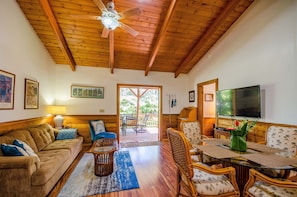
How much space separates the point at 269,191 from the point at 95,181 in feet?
8.07

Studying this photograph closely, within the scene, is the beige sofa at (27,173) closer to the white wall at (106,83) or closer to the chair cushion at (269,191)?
the white wall at (106,83)

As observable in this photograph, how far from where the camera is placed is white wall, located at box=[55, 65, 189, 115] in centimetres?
495

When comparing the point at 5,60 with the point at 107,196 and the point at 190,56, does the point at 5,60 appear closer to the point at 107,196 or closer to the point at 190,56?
the point at 107,196

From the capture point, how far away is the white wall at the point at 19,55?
2670mm

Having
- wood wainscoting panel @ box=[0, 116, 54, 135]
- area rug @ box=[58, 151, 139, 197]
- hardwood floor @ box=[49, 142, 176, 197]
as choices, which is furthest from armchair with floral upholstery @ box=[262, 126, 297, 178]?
wood wainscoting panel @ box=[0, 116, 54, 135]

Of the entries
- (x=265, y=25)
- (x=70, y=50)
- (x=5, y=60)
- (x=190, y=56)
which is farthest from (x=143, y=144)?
(x=265, y=25)

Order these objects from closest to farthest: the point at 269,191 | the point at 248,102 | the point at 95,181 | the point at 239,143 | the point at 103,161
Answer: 1. the point at 269,191
2. the point at 239,143
3. the point at 95,181
4. the point at 103,161
5. the point at 248,102

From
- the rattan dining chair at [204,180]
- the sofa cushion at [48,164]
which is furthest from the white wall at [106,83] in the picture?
the rattan dining chair at [204,180]

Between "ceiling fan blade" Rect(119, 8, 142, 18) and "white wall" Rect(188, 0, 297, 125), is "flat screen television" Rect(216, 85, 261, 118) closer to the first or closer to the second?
"white wall" Rect(188, 0, 297, 125)

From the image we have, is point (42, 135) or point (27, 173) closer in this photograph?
point (27, 173)

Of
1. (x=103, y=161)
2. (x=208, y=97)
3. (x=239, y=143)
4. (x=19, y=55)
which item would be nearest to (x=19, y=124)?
(x=19, y=55)

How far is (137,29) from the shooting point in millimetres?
3877

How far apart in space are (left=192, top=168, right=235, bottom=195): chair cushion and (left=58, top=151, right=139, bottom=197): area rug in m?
1.26

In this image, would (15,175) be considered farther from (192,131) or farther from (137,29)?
(137,29)
